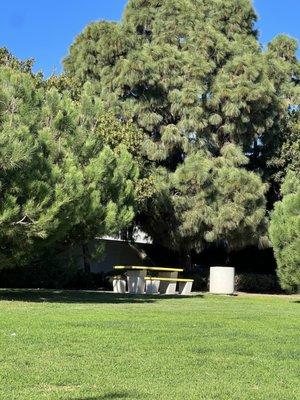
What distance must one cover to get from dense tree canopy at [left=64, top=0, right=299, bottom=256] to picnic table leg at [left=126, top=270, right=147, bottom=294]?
11.5 ft

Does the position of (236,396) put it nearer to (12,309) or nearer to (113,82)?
(12,309)

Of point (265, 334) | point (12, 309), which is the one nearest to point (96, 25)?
point (12, 309)

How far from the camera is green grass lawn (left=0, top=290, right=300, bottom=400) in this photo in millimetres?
6172

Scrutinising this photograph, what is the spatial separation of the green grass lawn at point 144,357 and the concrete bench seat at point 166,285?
10843 mm

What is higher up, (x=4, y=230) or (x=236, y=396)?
(x=4, y=230)

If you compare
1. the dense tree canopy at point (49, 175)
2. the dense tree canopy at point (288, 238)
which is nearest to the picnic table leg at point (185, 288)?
the dense tree canopy at point (288, 238)

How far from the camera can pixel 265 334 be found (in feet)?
36.0

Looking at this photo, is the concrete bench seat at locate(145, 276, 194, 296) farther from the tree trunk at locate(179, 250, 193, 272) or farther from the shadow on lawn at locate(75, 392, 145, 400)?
the shadow on lawn at locate(75, 392, 145, 400)

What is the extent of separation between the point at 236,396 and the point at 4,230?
10.4 meters

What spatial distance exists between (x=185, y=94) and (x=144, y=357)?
21.1 metres

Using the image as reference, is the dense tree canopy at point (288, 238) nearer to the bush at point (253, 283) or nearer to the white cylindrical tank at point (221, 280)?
the white cylindrical tank at point (221, 280)

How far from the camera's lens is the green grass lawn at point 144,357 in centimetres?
617

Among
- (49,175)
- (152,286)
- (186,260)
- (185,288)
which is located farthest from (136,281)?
(49,175)

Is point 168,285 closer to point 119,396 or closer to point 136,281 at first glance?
point 136,281
